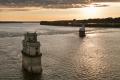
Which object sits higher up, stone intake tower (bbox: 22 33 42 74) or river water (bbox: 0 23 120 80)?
stone intake tower (bbox: 22 33 42 74)

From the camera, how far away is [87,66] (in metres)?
70.0

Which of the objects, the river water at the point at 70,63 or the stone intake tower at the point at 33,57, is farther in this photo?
the stone intake tower at the point at 33,57

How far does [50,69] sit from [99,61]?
1434 centimetres

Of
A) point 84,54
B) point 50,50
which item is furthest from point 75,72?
point 50,50

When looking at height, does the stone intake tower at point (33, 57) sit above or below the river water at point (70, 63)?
above

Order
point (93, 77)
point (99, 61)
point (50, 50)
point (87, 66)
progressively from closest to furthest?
point (93, 77) → point (87, 66) → point (99, 61) → point (50, 50)

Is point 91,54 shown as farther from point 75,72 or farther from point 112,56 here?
point 75,72

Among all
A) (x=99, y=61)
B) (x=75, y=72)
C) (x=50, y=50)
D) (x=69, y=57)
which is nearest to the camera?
(x=75, y=72)

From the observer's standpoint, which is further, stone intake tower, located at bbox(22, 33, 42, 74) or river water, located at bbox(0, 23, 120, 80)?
stone intake tower, located at bbox(22, 33, 42, 74)

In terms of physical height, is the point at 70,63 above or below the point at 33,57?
below

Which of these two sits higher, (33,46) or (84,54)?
(33,46)

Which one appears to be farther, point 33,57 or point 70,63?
point 70,63

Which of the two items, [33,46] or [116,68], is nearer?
[33,46]

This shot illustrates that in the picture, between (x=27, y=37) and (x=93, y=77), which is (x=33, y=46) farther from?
(x=93, y=77)
